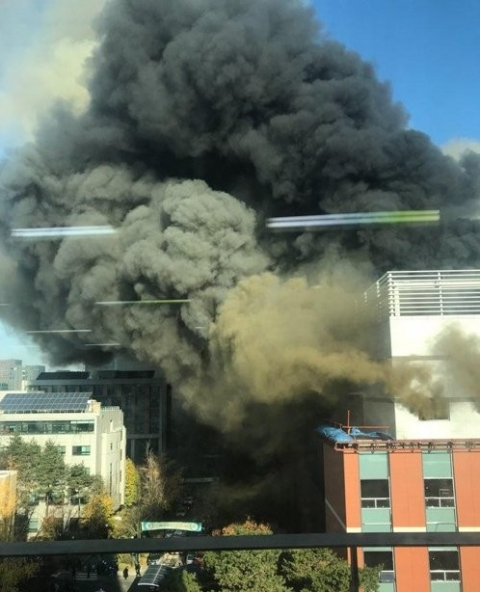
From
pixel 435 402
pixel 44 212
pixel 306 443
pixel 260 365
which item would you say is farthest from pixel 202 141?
pixel 435 402

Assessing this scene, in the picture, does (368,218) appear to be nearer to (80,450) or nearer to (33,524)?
(80,450)

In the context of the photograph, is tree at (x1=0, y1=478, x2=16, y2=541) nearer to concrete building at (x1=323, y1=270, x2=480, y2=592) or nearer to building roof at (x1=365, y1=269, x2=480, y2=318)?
concrete building at (x1=323, y1=270, x2=480, y2=592)

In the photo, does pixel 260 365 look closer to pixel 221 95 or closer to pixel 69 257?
pixel 69 257

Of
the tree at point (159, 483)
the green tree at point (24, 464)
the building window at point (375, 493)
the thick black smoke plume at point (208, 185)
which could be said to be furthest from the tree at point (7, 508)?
the building window at point (375, 493)

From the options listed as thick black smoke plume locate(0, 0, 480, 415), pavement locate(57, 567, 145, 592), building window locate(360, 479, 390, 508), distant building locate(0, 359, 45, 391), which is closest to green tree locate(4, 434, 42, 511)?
distant building locate(0, 359, 45, 391)

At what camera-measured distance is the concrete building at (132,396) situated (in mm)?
4332

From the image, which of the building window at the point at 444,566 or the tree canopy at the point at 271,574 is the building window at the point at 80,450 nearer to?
the tree canopy at the point at 271,574

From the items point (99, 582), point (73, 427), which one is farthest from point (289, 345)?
point (99, 582)

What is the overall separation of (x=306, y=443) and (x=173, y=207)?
2802 millimetres

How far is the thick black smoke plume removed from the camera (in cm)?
534

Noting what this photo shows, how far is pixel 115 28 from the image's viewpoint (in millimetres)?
6094

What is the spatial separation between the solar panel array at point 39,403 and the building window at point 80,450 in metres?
0.26

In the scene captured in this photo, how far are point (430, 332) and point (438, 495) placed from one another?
1138 millimetres

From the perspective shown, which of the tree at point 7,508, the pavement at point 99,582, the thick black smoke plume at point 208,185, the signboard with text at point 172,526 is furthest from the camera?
the thick black smoke plume at point 208,185
